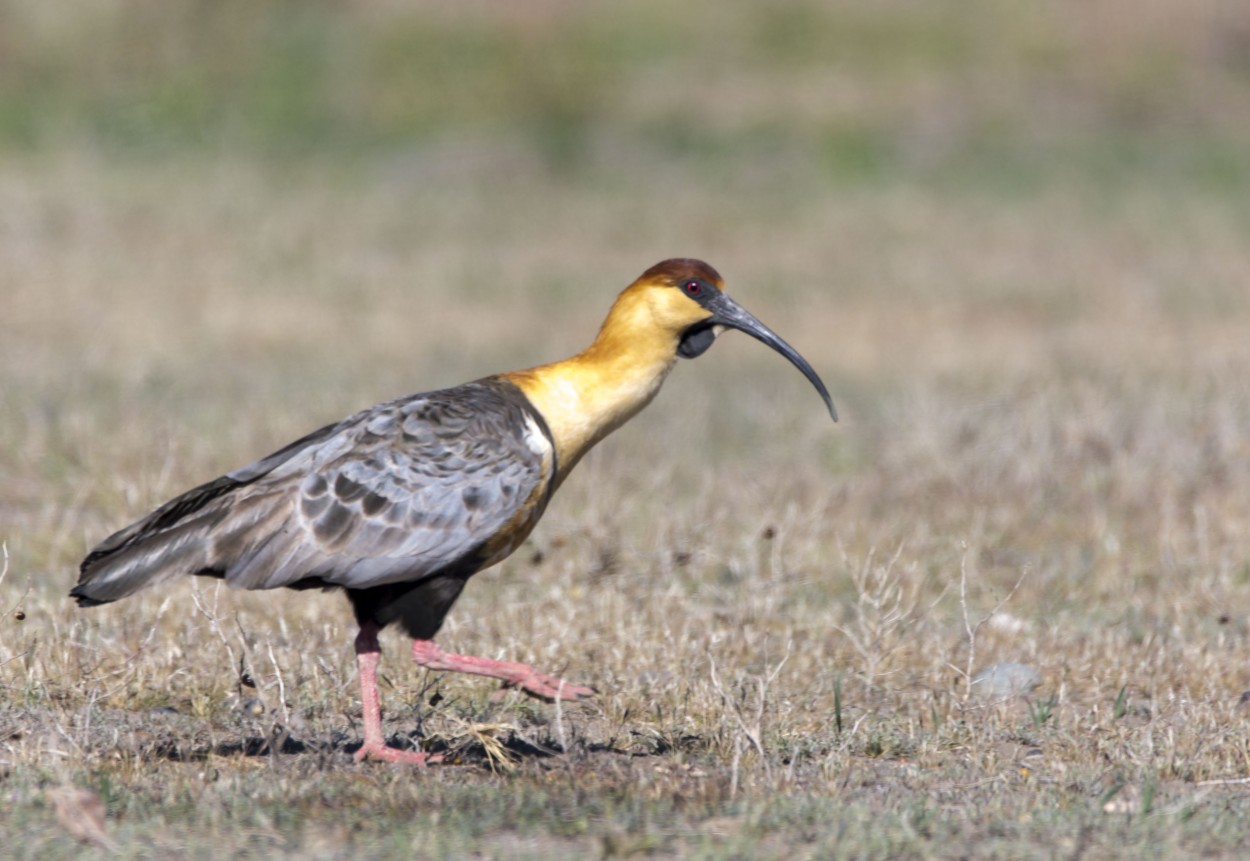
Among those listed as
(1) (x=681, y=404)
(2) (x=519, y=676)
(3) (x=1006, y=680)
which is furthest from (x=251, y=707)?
(1) (x=681, y=404)

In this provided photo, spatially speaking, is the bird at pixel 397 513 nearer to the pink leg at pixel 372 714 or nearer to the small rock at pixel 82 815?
the pink leg at pixel 372 714

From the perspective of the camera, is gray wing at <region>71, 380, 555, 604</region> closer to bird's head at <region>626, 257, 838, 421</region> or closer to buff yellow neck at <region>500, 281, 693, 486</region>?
buff yellow neck at <region>500, 281, 693, 486</region>

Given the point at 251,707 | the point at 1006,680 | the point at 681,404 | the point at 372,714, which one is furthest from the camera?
the point at 681,404

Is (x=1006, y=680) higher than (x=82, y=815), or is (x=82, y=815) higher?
(x=82, y=815)

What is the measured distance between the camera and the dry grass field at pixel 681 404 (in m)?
5.28

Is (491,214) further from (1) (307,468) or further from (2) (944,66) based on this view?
(1) (307,468)

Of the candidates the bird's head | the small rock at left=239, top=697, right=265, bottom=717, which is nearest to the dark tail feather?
the small rock at left=239, top=697, right=265, bottom=717

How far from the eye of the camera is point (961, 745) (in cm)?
586

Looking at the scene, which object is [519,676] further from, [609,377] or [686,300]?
[686,300]

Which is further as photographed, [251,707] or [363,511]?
[251,707]

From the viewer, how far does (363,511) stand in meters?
5.60

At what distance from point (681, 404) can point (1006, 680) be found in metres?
6.28

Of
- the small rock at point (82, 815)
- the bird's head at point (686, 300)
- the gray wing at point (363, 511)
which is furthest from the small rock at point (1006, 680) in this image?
the small rock at point (82, 815)

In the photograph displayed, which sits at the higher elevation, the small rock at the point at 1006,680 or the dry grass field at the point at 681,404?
the dry grass field at the point at 681,404
